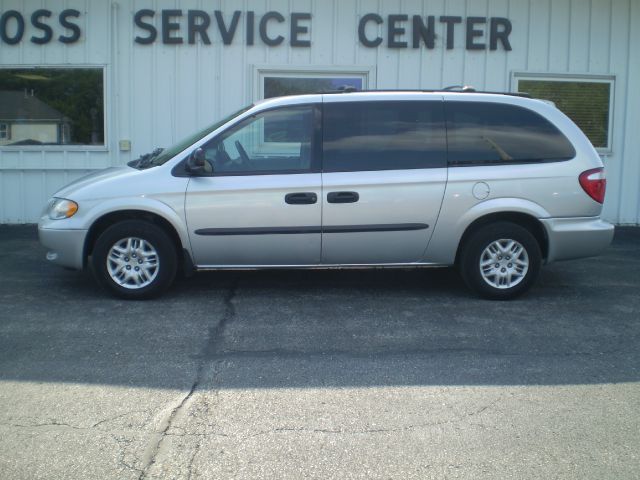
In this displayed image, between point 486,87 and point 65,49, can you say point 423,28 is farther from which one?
point 65,49

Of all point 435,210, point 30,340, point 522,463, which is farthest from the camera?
point 435,210

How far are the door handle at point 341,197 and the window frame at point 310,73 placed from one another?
458 cm

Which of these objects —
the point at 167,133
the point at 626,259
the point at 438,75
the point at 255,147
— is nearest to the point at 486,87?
the point at 438,75

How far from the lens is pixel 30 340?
584 centimetres

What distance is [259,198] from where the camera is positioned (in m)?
6.74

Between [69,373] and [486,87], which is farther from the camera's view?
[486,87]

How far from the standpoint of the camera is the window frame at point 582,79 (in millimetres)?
11266

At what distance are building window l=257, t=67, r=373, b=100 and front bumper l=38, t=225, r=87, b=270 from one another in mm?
4858

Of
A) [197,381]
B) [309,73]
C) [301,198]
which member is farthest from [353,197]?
[309,73]

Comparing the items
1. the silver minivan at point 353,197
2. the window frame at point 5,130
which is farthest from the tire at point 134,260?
the window frame at point 5,130

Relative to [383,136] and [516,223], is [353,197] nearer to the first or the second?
[383,136]

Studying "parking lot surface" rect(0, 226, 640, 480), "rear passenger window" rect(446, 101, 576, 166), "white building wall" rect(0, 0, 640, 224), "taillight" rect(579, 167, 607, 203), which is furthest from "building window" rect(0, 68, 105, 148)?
"taillight" rect(579, 167, 607, 203)

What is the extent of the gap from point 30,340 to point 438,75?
7.39 metres

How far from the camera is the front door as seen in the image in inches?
266
